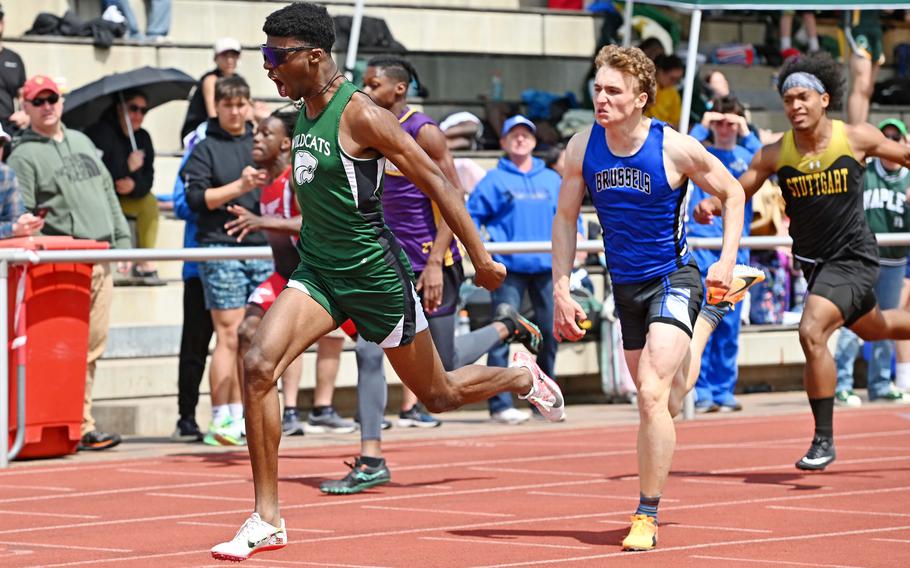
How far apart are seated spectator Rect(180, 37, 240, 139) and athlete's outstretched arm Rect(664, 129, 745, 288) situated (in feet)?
23.2

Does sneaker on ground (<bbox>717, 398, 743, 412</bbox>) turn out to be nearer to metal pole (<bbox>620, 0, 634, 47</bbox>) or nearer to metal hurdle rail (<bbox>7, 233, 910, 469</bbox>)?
metal hurdle rail (<bbox>7, 233, 910, 469</bbox>)

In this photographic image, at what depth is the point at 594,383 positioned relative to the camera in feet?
52.3

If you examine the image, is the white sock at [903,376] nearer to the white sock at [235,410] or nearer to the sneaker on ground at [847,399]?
the sneaker on ground at [847,399]

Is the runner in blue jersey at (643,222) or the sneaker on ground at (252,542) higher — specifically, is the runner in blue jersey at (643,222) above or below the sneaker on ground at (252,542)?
above

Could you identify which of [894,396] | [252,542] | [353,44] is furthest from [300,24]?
[894,396]

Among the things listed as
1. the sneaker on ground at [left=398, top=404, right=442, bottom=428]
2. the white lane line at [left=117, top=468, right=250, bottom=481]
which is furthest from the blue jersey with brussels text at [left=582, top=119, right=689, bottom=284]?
the sneaker on ground at [left=398, top=404, right=442, bottom=428]

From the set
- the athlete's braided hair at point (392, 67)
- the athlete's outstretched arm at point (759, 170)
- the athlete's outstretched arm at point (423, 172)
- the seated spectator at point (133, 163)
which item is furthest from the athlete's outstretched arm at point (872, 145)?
the seated spectator at point (133, 163)

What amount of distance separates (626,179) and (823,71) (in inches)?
101

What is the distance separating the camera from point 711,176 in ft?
27.0

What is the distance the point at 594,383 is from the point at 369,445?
6198 millimetres

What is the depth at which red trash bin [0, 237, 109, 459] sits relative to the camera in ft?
37.5

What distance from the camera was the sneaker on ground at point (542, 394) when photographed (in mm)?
9406

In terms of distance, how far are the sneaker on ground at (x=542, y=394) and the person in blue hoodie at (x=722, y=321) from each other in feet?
16.6

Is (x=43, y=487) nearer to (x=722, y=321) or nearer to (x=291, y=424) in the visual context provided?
(x=291, y=424)
